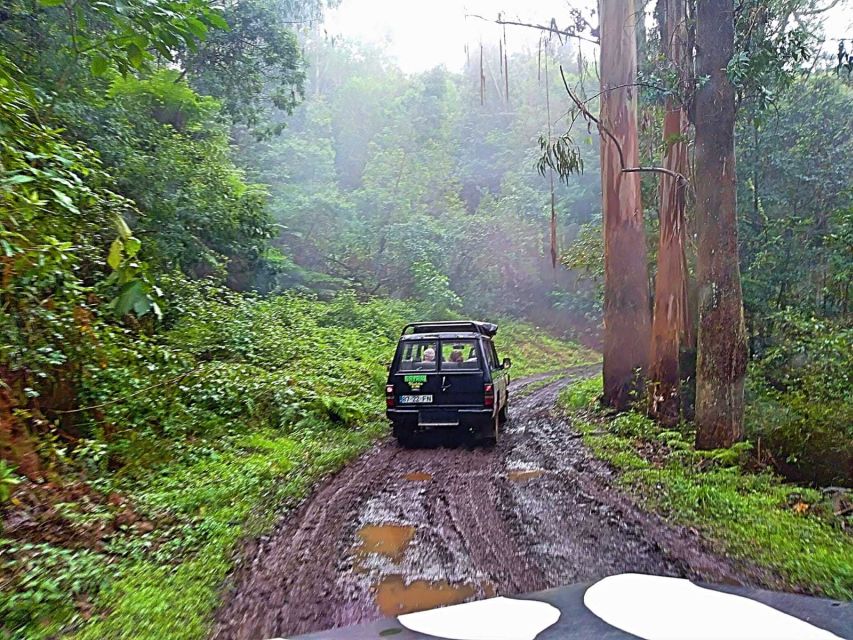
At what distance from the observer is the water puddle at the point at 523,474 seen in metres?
8.22

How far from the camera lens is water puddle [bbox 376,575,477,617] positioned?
4.49 meters

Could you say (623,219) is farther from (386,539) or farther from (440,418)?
(386,539)

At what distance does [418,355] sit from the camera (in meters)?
10.7

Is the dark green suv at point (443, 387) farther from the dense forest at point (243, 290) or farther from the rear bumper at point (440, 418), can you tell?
the dense forest at point (243, 290)

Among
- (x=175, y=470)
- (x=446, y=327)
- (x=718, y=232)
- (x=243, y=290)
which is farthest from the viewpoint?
(x=243, y=290)

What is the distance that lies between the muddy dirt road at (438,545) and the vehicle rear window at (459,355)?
199 cm

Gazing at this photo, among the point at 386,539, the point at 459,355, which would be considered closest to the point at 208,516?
the point at 386,539

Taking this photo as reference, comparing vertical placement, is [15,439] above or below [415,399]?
above

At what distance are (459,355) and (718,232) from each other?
425 cm

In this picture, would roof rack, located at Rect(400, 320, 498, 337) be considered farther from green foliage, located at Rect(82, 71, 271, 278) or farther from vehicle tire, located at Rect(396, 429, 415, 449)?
green foliage, located at Rect(82, 71, 271, 278)

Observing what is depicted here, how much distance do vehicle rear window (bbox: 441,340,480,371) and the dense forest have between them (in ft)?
6.15

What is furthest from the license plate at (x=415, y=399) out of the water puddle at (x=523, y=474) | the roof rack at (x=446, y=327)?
the water puddle at (x=523, y=474)

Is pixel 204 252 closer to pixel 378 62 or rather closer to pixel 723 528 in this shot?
pixel 723 528

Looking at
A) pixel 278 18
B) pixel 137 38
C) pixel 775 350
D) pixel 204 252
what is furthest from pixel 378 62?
pixel 137 38
